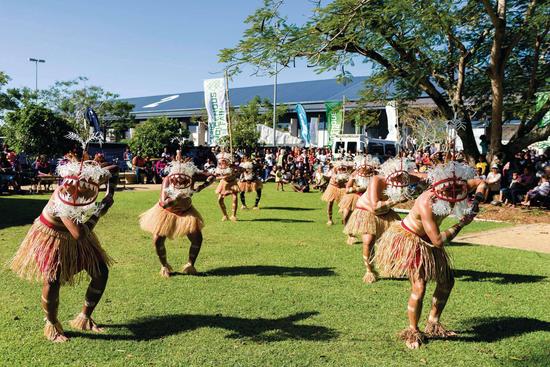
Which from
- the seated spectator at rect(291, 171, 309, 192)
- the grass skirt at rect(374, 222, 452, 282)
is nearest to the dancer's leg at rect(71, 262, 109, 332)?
the grass skirt at rect(374, 222, 452, 282)

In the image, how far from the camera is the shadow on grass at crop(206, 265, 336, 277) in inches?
267

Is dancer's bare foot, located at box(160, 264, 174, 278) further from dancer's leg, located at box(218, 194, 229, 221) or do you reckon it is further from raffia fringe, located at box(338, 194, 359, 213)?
Answer: dancer's leg, located at box(218, 194, 229, 221)

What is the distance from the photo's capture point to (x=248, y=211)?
13.7 meters

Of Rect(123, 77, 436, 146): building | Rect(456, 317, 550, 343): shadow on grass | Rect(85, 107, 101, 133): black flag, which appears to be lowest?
Rect(456, 317, 550, 343): shadow on grass

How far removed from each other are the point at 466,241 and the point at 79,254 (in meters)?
7.47

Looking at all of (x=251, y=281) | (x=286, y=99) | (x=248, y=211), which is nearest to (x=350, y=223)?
(x=251, y=281)

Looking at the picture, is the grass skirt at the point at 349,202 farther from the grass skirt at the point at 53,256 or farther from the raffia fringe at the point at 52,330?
the raffia fringe at the point at 52,330

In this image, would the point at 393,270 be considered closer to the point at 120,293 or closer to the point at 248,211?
the point at 120,293

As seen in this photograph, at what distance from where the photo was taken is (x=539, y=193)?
14.3m

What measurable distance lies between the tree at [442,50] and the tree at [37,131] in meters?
9.34

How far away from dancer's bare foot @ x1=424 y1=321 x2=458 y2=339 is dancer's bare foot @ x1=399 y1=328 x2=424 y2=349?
163 millimetres

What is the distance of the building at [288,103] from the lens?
38688 mm

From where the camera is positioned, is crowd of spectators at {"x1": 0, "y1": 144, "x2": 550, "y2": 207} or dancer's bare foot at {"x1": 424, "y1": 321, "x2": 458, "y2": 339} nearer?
dancer's bare foot at {"x1": 424, "y1": 321, "x2": 458, "y2": 339}

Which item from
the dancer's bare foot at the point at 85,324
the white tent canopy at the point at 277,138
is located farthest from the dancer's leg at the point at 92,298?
the white tent canopy at the point at 277,138
